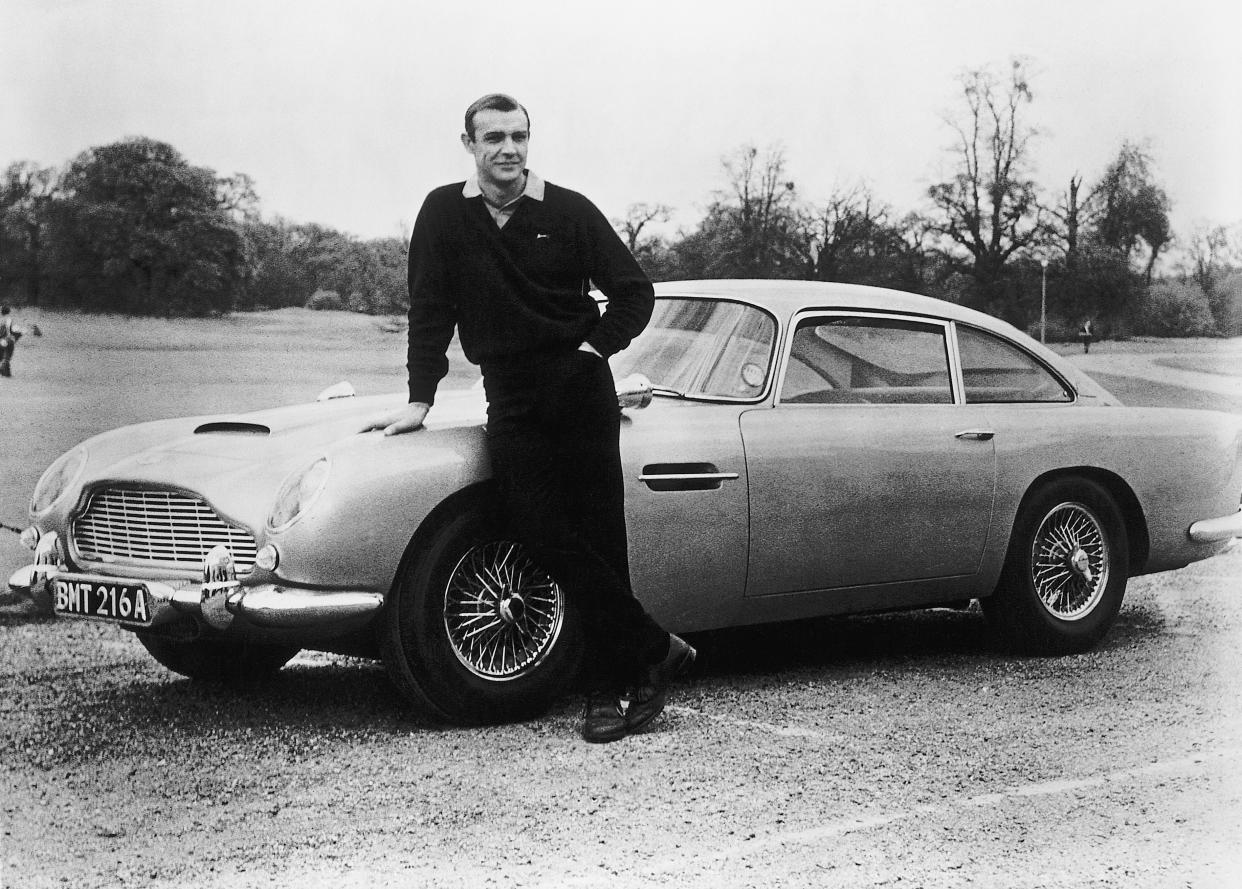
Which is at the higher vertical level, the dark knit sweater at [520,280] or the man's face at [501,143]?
Result: the man's face at [501,143]

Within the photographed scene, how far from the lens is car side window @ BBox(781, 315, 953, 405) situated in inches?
178

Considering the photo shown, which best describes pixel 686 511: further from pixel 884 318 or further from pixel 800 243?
pixel 800 243

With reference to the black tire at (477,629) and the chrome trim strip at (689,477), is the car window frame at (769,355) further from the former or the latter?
the black tire at (477,629)

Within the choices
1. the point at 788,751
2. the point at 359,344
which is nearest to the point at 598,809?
the point at 788,751

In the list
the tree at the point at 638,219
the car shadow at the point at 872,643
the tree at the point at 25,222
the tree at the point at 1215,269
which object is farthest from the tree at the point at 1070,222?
the tree at the point at 25,222

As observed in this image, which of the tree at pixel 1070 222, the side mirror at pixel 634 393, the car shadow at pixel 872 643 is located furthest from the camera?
the tree at pixel 1070 222

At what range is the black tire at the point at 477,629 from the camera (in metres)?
3.65

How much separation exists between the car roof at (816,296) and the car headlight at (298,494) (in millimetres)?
1542

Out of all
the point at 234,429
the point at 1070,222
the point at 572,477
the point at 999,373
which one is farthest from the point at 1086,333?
the point at 234,429

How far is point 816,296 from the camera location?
468cm

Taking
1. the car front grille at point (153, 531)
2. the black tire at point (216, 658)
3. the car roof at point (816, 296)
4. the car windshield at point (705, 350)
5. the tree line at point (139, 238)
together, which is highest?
the tree line at point (139, 238)

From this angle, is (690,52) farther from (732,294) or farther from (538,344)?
(538,344)

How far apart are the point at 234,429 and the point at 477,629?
1000mm

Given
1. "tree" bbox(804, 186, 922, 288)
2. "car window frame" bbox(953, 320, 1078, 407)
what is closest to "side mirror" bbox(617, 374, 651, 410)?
"car window frame" bbox(953, 320, 1078, 407)
